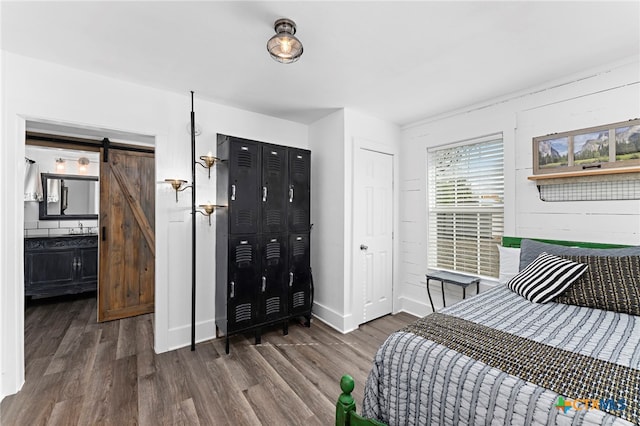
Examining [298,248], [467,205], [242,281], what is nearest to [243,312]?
[242,281]

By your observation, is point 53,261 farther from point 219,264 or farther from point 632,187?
point 632,187

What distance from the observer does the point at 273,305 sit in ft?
9.68

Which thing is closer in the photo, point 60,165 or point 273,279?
point 273,279

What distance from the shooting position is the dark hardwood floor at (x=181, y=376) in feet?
6.00

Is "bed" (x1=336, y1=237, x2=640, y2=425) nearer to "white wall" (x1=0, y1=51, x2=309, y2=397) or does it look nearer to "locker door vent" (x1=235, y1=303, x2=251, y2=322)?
"locker door vent" (x1=235, y1=303, x2=251, y2=322)

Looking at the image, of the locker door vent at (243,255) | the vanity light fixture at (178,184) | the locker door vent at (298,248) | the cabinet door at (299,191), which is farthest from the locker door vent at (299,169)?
the vanity light fixture at (178,184)

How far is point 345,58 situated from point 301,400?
2557 millimetres

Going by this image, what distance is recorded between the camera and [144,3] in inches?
61.9

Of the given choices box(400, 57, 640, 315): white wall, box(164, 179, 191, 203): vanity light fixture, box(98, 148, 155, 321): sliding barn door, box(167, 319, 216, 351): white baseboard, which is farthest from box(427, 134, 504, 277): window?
box(98, 148, 155, 321): sliding barn door

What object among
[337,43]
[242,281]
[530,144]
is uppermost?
[337,43]

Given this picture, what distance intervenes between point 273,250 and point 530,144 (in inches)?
108

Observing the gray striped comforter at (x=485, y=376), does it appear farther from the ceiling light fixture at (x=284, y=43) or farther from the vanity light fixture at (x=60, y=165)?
the vanity light fixture at (x=60, y=165)

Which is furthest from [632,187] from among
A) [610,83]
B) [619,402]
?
[619,402]

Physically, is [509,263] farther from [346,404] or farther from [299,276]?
[346,404]
